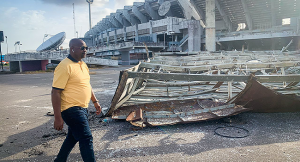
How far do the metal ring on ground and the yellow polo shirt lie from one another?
2775mm

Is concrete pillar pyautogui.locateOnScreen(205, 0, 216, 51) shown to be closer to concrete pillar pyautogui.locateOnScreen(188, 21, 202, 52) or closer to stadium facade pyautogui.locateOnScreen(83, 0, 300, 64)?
stadium facade pyautogui.locateOnScreen(83, 0, 300, 64)

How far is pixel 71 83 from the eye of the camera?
2.59 meters

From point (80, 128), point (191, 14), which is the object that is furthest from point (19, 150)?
point (191, 14)

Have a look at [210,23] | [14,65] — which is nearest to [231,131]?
[210,23]

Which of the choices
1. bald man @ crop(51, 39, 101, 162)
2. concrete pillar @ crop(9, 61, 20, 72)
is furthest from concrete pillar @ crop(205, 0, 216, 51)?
concrete pillar @ crop(9, 61, 20, 72)

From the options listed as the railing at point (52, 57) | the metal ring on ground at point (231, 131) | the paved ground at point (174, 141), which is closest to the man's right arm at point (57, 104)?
the paved ground at point (174, 141)

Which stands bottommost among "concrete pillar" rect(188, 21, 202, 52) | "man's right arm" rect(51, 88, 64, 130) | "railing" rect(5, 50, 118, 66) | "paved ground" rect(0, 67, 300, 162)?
"paved ground" rect(0, 67, 300, 162)

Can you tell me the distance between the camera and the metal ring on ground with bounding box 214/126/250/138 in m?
3.98

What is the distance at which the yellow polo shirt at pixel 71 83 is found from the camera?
2.49 meters

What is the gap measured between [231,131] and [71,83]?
3.27 meters

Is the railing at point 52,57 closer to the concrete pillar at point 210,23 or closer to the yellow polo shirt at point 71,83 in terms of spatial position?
the concrete pillar at point 210,23

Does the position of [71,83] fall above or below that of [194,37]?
below

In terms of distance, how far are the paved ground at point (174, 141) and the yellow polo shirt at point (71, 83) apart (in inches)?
45.7

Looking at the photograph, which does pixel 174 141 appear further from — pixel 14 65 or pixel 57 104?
pixel 14 65
